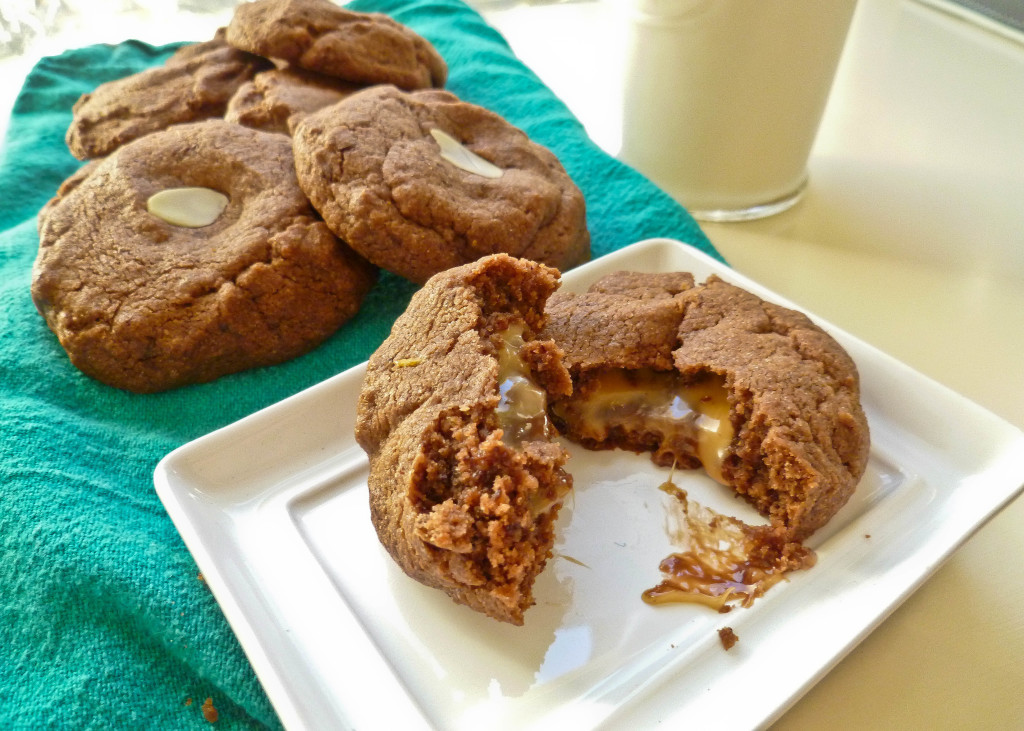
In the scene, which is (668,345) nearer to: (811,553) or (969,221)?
(811,553)

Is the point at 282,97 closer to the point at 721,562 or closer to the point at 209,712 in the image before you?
the point at 209,712

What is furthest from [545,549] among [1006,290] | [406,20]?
[406,20]

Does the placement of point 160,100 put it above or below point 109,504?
above

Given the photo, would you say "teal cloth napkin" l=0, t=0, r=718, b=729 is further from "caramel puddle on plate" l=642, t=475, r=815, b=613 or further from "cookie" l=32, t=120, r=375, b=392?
"caramel puddle on plate" l=642, t=475, r=815, b=613

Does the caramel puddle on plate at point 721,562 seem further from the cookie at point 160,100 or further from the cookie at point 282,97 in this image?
the cookie at point 160,100

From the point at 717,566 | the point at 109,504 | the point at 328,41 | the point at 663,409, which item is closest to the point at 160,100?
the point at 328,41

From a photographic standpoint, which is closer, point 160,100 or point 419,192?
point 419,192

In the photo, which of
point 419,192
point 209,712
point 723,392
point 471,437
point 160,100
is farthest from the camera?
point 160,100
